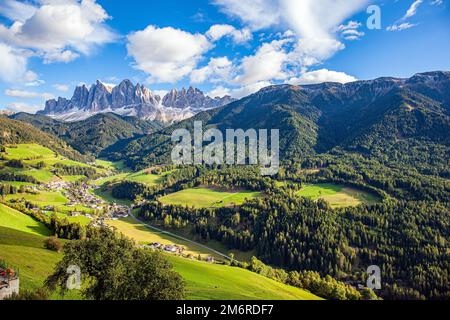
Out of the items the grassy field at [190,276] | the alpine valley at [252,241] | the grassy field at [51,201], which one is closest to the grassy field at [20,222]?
the grassy field at [190,276]

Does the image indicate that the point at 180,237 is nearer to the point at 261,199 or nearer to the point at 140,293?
the point at 261,199

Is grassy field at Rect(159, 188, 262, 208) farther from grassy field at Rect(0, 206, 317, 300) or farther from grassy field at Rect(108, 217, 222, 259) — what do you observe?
grassy field at Rect(0, 206, 317, 300)

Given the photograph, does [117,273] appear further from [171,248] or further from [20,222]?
[171,248]

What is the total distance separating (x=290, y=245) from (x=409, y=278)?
140 feet

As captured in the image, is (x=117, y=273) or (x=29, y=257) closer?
(x=117, y=273)

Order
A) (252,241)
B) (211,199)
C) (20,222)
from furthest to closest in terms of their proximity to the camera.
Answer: (211,199) → (252,241) → (20,222)

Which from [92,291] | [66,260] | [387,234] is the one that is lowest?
[387,234]

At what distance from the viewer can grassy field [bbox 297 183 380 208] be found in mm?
166500

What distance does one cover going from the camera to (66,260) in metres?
38.4

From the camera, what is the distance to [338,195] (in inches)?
7092

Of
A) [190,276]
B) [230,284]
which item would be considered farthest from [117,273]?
[230,284]

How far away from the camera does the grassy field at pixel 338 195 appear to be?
166m
